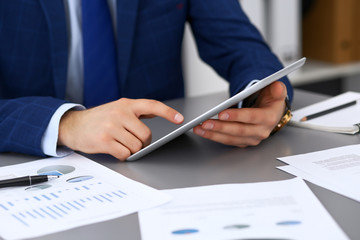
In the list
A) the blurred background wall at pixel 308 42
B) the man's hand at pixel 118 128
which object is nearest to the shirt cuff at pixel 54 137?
the man's hand at pixel 118 128

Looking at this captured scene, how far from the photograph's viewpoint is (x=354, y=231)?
1.61ft

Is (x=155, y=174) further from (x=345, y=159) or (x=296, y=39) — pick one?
(x=296, y=39)

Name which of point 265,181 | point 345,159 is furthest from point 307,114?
point 265,181

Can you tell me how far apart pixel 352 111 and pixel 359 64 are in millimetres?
1396

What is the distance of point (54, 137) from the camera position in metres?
0.77

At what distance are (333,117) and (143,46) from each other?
52 centimetres

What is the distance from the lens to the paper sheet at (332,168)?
605mm

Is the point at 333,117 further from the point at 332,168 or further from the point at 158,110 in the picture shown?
the point at 158,110

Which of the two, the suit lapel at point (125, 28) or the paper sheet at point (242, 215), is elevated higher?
the suit lapel at point (125, 28)

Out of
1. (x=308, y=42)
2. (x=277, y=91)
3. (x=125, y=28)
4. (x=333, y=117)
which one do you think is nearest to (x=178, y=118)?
(x=277, y=91)

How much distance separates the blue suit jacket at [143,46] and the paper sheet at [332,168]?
26 centimetres

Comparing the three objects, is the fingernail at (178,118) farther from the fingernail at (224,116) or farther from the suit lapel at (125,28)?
the suit lapel at (125,28)

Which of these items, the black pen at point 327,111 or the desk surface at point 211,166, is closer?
the desk surface at point 211,166

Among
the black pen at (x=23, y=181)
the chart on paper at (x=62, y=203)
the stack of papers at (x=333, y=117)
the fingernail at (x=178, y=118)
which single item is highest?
the fingernail at (x=178, y=118)
